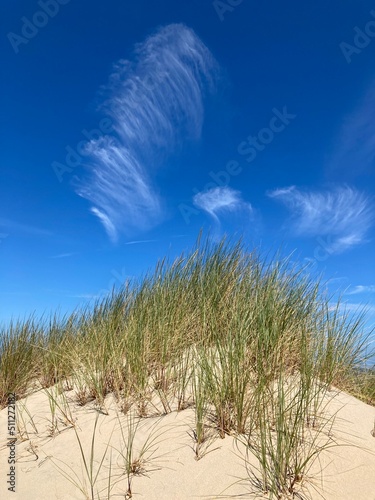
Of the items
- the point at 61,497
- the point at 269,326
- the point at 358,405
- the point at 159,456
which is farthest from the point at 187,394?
the point at 358,405

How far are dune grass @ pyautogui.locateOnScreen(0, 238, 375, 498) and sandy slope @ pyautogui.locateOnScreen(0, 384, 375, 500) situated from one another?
0.36 feet

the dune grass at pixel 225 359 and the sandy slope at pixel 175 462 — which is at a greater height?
the dune grass at pixel 225 359

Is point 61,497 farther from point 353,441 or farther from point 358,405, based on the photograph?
point 358,405

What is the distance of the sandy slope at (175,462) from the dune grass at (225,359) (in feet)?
0.36

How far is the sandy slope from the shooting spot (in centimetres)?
228

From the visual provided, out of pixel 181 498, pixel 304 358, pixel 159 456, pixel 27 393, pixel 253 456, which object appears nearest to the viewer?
pixel 181 498

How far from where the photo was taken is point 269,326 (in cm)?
347

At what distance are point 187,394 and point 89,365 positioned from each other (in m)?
1.03

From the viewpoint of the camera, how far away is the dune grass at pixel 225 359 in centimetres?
258

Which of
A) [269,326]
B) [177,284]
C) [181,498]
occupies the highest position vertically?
[177,284]

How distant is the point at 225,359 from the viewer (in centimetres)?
285

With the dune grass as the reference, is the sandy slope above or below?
below

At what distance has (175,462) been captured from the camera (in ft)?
8.39

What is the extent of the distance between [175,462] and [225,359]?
2.52ft
